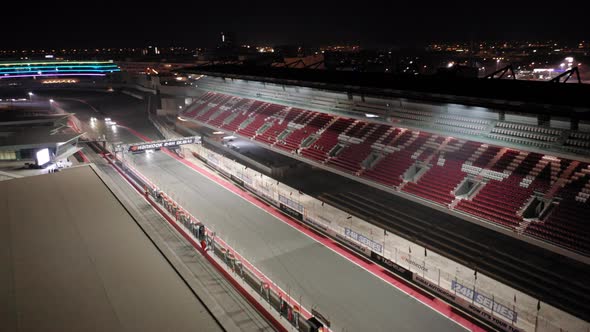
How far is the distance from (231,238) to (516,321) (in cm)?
1084

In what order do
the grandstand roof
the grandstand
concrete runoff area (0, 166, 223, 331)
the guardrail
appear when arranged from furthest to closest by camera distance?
1. the grandstand roof
2. the grandstand
3. the guardrail
4. concrete runoff area (0, 166, 223, 331)

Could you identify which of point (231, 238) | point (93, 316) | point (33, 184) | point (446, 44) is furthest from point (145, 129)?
point (446, 44)

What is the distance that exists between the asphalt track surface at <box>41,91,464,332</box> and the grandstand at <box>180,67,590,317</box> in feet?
11.2

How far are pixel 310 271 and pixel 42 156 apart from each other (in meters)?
21.6

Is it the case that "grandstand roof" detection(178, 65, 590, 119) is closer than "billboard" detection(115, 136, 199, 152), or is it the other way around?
"grandstand roof" detection(178, 65, 590, 119)

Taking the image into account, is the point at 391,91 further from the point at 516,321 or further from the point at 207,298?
the point at 207,298

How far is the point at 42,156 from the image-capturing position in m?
25.9

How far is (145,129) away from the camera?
41.7 meters

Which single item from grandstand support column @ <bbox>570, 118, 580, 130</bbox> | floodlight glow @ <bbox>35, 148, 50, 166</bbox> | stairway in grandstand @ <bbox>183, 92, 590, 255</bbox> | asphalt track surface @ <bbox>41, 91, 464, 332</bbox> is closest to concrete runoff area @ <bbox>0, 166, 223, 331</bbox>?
asphalt track surface @ <bbox>41, 91, 464, 332</bbox>

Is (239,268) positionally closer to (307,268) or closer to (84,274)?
(307,268)

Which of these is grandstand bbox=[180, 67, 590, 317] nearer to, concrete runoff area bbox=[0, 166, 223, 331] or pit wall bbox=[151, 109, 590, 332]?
pit wall bbox=[151, 109, 590, 332]

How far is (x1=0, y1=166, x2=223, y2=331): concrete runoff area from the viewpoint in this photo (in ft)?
29.2

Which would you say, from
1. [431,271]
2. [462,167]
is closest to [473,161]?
[462,167]

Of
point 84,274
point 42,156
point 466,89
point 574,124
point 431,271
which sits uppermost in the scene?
point 466,89
